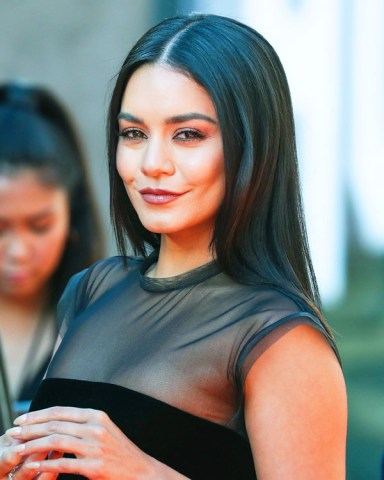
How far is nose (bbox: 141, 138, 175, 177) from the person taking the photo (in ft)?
6.74

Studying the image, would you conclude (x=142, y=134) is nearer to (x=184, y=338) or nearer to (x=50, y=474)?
(x=184, y=338)

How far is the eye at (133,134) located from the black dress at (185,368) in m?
0.29

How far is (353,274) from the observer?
4.63 metres

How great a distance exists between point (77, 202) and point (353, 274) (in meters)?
1.21

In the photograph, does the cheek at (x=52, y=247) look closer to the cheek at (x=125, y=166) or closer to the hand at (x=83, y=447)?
the cheek at (x=125, y=166)

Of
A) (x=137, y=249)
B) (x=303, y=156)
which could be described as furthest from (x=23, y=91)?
(x=137, y=249)

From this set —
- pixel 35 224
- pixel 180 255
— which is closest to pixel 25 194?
pixel 35 224

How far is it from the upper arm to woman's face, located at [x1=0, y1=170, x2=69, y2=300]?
2.24m

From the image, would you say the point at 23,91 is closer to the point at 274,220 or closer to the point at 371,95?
the point at 371,95

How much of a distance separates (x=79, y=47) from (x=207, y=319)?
246cm

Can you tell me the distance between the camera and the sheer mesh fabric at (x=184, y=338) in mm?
2010

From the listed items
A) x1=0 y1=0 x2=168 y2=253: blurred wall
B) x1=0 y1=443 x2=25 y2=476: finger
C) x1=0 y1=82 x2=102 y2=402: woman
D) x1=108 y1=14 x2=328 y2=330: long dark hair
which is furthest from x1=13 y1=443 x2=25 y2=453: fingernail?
x1=0 y1=0 x2=168 y2=253: blurred wall

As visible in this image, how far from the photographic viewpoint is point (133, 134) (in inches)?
84.7

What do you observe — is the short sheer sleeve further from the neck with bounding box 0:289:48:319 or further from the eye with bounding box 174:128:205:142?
the neck with bounding box 0:289:48:319
